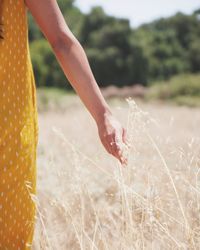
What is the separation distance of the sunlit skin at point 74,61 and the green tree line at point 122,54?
3081 centimetres

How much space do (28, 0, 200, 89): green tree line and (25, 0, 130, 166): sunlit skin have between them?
30.8 meters

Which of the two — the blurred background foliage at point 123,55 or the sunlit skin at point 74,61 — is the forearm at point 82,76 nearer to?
the sunlit skin at point 74,61

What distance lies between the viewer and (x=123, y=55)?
34.8 metres

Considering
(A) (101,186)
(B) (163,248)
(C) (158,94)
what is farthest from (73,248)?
(C) (158,94)

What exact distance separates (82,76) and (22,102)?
19 centimetres

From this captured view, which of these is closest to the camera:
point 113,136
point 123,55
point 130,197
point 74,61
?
point 113,136

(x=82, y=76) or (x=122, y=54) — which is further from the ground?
(x=82, y=76)

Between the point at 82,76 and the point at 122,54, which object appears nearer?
the point at 82,76

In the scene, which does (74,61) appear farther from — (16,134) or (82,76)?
(16,134)

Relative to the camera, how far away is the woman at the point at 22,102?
1547mm

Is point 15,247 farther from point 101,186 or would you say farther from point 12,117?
point 101,186

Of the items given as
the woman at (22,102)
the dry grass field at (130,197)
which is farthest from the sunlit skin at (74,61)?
the dry grass field at (130,197)

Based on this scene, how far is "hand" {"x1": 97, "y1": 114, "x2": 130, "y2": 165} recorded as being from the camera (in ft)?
4.78

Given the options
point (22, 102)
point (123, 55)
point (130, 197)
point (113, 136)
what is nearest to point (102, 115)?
point (113, 136)
